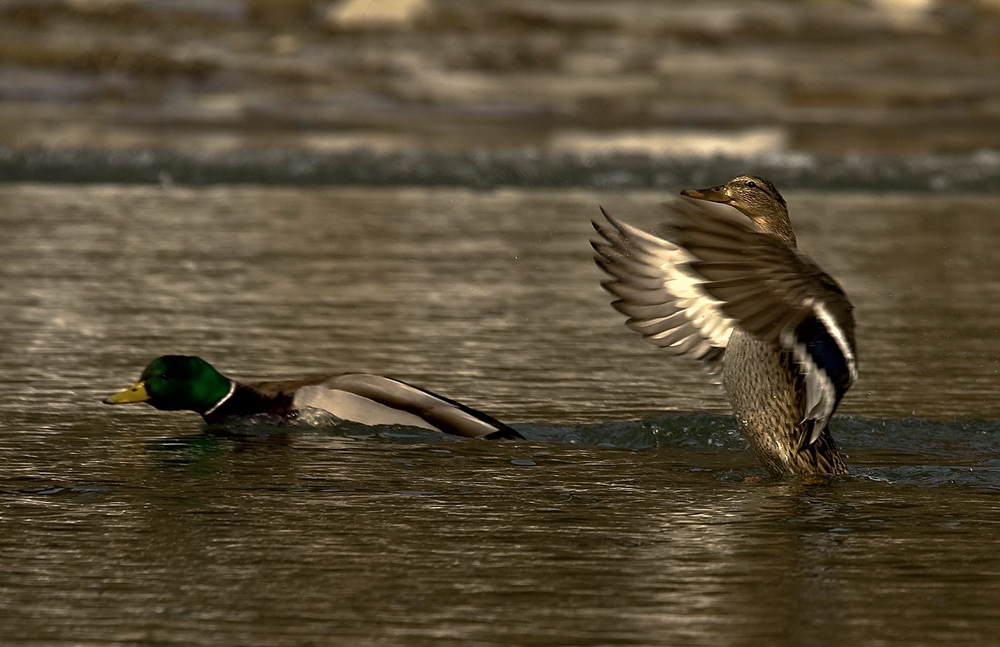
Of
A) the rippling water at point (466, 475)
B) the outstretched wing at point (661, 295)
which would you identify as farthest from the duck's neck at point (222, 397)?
the outstretched wing at point (661, 295)

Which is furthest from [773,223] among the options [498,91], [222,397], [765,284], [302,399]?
[498,91]

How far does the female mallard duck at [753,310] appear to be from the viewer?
20.8 feet

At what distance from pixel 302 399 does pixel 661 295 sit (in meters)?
1.62

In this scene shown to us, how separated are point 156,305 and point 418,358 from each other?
219 centimetres

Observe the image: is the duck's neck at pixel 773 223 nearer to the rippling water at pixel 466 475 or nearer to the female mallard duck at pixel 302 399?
the rippling water at pixel 466 475

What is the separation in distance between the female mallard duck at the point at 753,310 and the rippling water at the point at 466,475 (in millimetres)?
249

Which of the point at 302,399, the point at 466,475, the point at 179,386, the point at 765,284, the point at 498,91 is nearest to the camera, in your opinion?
the point at 765,284

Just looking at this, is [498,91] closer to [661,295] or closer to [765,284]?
[661,295]

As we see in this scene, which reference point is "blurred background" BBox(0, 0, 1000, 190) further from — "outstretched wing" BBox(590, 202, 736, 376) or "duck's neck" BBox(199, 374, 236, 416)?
"outstretched wing" BBox(590, 202, 736, 376)

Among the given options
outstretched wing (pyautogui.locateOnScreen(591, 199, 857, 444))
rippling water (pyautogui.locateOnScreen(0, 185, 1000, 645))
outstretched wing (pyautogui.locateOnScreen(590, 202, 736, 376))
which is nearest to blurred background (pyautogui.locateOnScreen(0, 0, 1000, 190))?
rippling water (pyautogui.locateOnScreen(0, 185, 1000, 645))

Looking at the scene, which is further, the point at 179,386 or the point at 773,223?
the point at 179,386

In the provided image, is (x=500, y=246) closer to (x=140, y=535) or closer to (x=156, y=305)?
(x=156, y=305)

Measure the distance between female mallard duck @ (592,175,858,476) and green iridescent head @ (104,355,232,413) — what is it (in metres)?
1.87

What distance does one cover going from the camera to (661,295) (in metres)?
7.40
